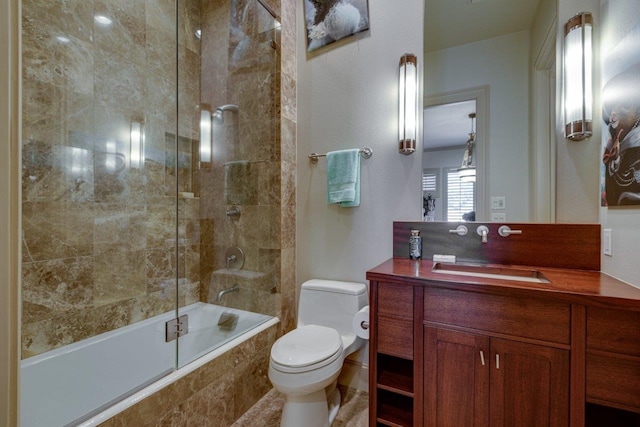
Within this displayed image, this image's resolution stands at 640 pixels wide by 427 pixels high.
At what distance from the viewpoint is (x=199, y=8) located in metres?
2.28

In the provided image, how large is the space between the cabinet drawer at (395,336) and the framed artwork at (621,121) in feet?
3.12

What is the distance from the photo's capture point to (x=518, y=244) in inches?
59.1

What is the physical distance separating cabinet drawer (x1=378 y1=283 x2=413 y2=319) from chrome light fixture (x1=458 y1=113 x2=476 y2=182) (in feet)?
2.61

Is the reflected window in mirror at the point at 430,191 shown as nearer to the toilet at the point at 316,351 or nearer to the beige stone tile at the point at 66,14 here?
the toilet at the point at 316,351

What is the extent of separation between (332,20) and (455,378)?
7.30 ft

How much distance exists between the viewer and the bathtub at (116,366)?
4.05 feet

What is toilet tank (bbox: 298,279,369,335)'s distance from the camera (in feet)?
5.82

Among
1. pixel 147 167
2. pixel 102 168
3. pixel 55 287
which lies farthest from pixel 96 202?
pixel 55 287

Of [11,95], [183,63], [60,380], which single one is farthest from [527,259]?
[183,63]

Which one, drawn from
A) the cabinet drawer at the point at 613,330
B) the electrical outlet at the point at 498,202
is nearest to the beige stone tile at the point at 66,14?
the electrical outlet at the point at 498,202

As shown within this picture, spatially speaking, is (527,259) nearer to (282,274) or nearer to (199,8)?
(282,274)

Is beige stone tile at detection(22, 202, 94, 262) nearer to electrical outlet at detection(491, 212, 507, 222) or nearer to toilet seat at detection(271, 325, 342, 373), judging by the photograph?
toilet seat at detection(271, 325, 342, 373)

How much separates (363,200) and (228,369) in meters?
1.28

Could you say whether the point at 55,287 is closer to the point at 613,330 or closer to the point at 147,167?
the point at 147,167
